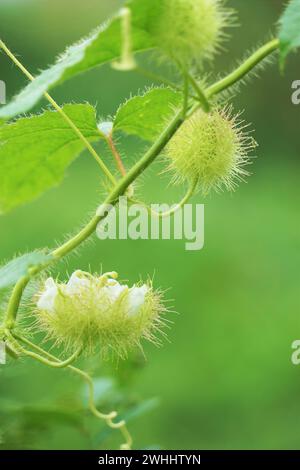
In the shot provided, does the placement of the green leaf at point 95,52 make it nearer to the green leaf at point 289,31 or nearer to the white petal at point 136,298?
the green leaf at point 289,31

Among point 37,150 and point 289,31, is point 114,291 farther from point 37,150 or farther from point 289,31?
point 289,31

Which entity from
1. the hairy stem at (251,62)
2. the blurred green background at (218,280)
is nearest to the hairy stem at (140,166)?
the hairy stem at (251,62)

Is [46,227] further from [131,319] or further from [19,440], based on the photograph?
[131,319]

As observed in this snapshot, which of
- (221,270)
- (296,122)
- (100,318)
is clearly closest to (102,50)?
(100,318)

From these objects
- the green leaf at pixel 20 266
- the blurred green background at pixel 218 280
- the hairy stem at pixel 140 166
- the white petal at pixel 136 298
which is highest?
the blurred green background at pixel 218 280

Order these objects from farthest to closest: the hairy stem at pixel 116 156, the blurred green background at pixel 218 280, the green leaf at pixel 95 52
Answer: the blurred green background at pixel 218 280, the hairy stem at pixel 116 156, the green leaf at pixel 95 52

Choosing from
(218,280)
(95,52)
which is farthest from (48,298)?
(218,280)

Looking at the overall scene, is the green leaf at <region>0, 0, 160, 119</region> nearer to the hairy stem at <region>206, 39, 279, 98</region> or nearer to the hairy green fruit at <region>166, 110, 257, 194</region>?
Answer: the hairy stem at <region>206, 39, 279, 98</region>

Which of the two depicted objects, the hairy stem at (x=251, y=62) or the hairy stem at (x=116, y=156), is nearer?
the hairy stem at (x=251, y=62)
